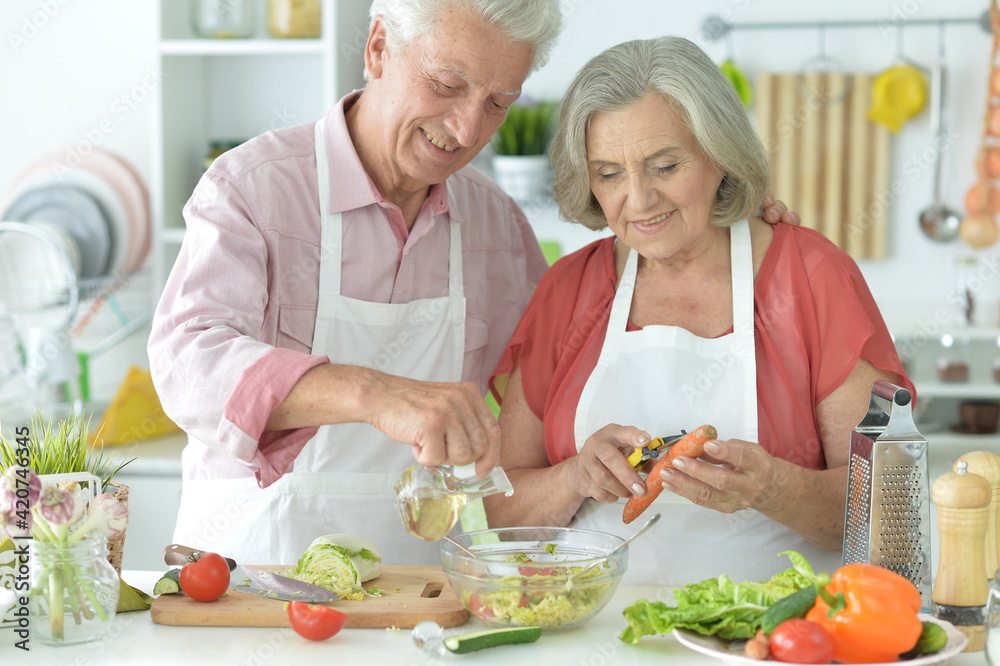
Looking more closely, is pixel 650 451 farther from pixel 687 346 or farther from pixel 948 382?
pixel 948 382

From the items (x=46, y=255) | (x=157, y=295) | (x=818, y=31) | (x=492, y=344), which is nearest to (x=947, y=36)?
(x=818, y=31)

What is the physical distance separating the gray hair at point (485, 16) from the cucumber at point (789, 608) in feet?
3.11

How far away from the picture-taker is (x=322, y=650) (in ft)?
4.30

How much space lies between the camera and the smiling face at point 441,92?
1659 millimetres

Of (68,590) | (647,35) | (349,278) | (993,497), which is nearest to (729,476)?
(993,497)

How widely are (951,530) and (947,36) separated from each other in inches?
98.3

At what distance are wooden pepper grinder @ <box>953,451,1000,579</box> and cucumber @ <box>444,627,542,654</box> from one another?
0.57 m

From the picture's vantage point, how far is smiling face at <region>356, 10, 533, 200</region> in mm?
1659

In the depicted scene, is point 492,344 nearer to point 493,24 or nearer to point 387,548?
point 387,548

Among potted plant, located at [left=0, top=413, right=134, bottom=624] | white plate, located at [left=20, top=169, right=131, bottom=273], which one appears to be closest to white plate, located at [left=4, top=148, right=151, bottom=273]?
white plate, located at [left=20, top=169, right=131, bottom=273]

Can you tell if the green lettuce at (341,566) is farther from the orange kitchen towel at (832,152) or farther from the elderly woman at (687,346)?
the orange kitchen towel at (832,152)

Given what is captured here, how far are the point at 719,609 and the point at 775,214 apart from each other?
0.85 m

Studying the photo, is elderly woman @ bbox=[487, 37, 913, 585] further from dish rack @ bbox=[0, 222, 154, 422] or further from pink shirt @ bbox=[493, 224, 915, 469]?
dish rack @ bbox=[0, 222, 154, 422]

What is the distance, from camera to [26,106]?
139 inches
